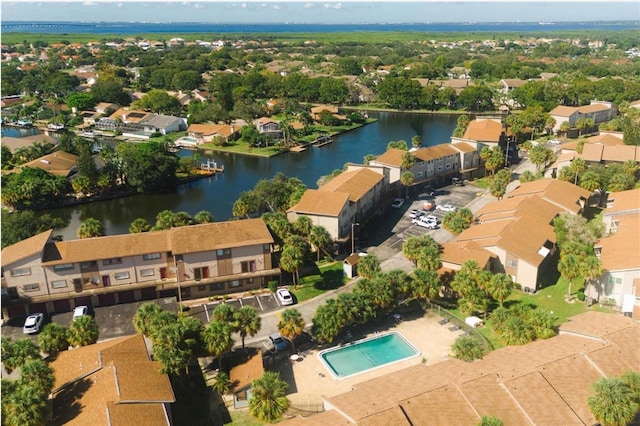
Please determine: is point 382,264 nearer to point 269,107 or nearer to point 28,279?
point 28,279

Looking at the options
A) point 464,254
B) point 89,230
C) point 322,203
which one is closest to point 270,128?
point 322,203

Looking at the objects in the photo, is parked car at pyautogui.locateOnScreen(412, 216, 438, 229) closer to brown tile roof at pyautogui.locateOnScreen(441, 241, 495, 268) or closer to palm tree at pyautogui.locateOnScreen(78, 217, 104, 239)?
brown tile roof at pyautogui.locateOnScreen(441, 241, 495, 268)

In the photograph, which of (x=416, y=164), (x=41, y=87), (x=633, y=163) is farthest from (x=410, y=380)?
(x=41, y=87)

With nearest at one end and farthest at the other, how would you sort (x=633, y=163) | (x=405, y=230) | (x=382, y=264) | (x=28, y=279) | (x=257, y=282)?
1. (x=28, y=279)
2. (x=257, y=282)
3. (x=382, y=264)
4. (x=405, y=230)
5. (x=633, y=163)

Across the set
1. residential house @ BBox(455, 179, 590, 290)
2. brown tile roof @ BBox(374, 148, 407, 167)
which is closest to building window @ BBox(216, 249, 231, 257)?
residential house @ BBox(455, 179, 590, 290)

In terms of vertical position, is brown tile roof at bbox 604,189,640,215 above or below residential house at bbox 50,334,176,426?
above

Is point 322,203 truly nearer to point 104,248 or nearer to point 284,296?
point 284,296

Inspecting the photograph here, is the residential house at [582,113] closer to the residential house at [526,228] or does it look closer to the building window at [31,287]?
the residential house at [526,228]
